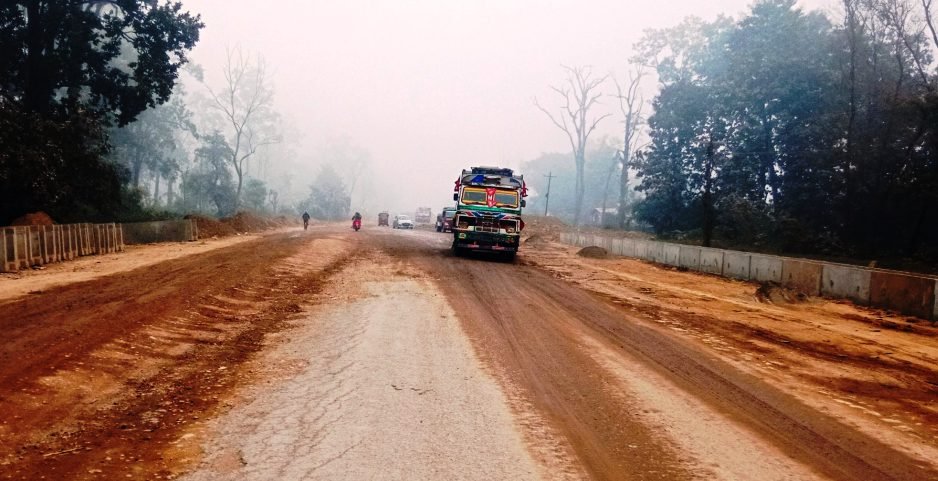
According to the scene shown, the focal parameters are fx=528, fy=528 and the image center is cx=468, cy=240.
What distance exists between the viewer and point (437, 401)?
224 inches

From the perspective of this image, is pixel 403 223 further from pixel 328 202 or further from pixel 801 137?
pixel 801 137

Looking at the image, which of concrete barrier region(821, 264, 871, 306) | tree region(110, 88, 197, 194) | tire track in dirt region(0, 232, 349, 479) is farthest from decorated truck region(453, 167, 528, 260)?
tree region(110, 88, 197, 194)

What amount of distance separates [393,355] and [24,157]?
18727 mm

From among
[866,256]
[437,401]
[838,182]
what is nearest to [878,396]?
[437,401]

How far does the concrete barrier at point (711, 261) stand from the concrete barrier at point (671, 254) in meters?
1.73

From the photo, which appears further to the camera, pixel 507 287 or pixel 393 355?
pixel 507 287

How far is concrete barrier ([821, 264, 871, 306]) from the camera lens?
42.5 ft

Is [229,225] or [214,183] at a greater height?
[214,183]

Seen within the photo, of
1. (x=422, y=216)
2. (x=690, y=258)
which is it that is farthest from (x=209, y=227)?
(x=422, y=216)

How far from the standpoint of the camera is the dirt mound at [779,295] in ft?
43.5

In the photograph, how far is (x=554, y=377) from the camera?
6.61 metres

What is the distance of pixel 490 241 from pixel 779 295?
10.1 metres

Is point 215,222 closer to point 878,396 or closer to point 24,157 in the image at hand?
point 24,157

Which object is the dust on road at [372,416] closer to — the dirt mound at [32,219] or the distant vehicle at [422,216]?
the dirt mound at [32,219]
